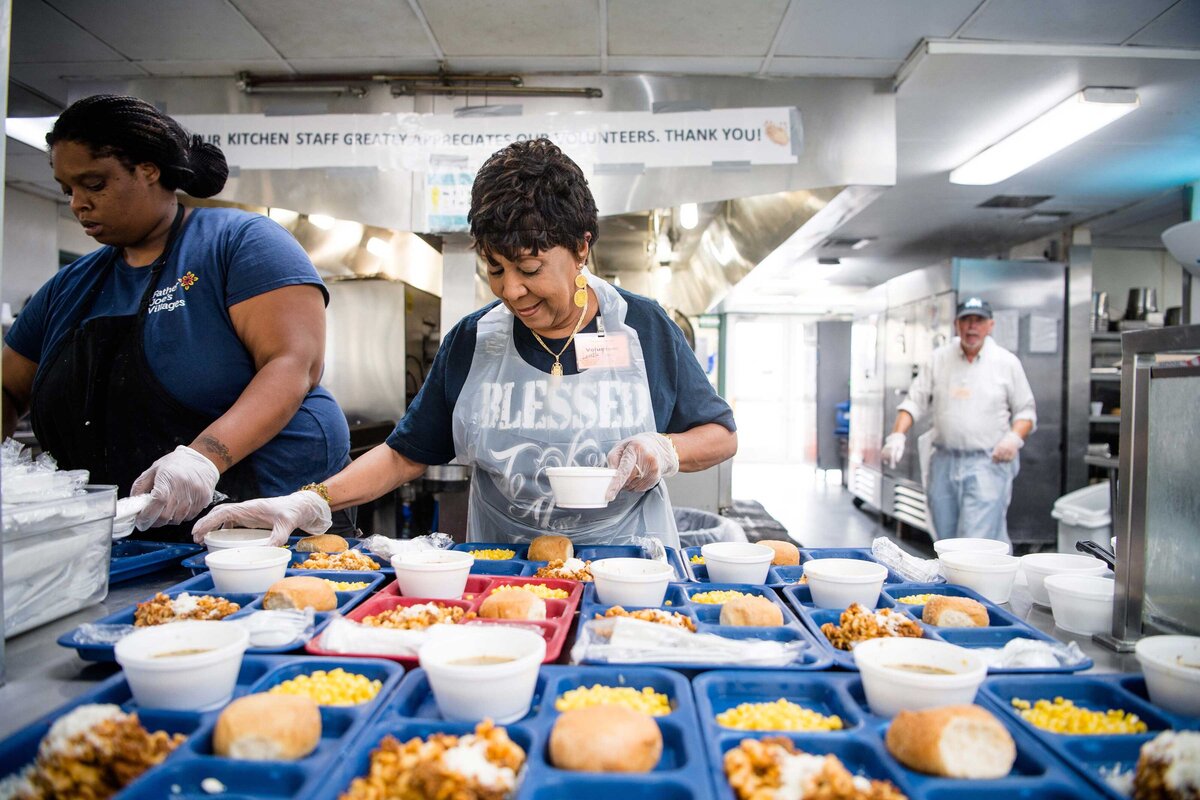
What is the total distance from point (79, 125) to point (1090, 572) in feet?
9.31

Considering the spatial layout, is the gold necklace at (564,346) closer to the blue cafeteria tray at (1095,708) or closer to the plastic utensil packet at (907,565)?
the plastic utensil packet at (907,565)

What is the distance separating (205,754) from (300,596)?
424mm

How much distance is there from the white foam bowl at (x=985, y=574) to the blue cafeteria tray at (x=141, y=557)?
189 cm

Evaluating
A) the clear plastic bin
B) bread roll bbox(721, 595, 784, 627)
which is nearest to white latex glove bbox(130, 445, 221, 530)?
the clear plastic bin

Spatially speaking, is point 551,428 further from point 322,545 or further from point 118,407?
point 118,407

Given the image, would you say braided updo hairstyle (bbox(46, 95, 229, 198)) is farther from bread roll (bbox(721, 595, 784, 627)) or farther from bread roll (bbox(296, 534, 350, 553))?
bread roll (bbox(721, 595, 784, 627))

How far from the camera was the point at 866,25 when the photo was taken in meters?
3.18

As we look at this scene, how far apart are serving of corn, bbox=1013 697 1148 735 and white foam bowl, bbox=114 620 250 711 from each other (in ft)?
3.75

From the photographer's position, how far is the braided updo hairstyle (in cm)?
181

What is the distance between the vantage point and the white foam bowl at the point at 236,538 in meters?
1.59

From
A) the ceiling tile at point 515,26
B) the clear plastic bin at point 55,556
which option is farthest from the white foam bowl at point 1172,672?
the ceiling tile at point 515,26

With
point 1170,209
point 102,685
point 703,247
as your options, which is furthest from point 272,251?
point 1170,209

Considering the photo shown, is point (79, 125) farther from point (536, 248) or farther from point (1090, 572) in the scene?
point (1090, 572)

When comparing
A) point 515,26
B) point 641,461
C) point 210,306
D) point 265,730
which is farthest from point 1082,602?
point 515,26
